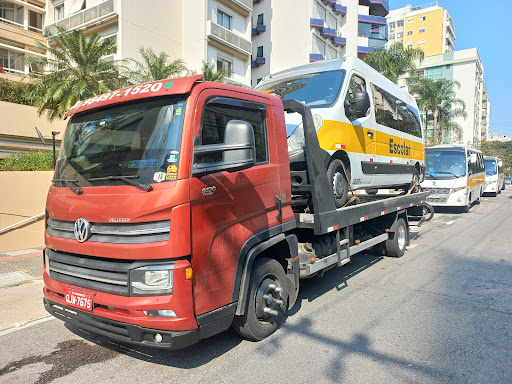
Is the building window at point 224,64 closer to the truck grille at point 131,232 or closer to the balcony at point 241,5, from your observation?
the balcony at point 241,5

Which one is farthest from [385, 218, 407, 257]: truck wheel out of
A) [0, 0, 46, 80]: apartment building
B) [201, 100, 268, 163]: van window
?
[0, 0, 46, 80]: apartment building

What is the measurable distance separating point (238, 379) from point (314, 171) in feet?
7.89

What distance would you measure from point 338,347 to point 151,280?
2.07m

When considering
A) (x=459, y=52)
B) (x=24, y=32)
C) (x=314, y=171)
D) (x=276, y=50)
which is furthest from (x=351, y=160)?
(x=459, y=52)

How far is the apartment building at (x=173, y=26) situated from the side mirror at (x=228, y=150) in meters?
18.4

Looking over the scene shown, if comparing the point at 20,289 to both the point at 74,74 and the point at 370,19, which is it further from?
the point at 370,19

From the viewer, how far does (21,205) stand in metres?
10.2

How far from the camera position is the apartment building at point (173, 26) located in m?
19.7

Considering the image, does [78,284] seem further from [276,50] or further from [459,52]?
[459,52]

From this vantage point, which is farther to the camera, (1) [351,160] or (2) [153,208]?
(1) [351,160]

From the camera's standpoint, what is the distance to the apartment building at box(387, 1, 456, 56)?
8150 centimetres

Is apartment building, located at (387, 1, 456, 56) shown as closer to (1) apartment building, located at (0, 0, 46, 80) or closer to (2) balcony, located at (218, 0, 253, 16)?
(2) balcony, located at (218, 0, 253, 16)

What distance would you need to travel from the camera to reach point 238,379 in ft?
10.3

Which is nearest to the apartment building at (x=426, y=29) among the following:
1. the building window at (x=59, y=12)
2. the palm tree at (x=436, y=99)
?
the palm tree at (x=436, y=99)
